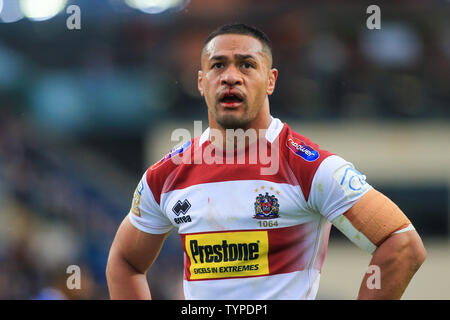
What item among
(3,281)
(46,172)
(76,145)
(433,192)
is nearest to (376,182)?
(433,192)

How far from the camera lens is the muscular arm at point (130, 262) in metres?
4.58

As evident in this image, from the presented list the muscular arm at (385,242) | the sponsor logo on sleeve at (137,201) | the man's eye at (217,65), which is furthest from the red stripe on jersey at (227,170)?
the man's eye at (217,65)

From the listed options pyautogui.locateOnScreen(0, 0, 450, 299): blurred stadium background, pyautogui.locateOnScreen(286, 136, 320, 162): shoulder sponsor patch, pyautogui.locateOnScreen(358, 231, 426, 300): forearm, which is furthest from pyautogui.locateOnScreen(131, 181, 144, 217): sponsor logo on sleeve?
pyautogui.locateOnScreen(0, 0, 450, 299): blurred stadium background

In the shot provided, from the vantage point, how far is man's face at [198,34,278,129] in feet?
13.5

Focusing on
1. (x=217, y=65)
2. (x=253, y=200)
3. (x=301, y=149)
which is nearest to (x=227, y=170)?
(x=253, y=200)

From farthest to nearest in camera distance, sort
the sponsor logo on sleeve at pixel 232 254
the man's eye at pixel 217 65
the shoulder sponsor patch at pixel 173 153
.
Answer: the shoulder sponsor patch at pixel 173 153, the man's eye at pixel 217 65, the sponsor logo on sleeve at pixel 232 254

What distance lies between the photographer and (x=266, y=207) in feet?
13.3

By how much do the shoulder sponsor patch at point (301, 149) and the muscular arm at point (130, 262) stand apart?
1.08 metres

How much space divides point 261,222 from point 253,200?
0.44ft

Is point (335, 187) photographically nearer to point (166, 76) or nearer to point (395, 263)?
point (395, 263)

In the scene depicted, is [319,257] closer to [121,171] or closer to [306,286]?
[306,286]

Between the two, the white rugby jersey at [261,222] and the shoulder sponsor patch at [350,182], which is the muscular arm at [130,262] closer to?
the white rugby jersey at [261,222]
